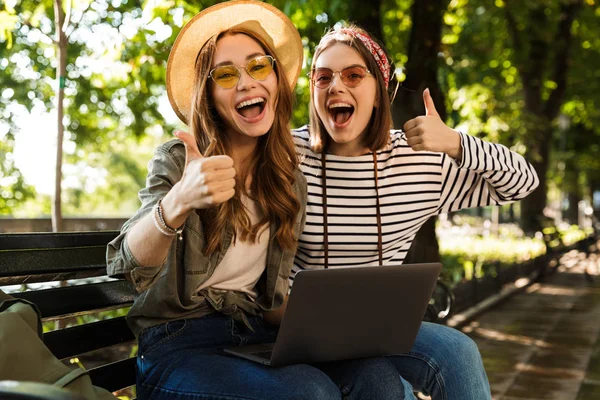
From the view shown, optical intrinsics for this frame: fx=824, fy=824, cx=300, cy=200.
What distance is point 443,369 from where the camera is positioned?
290 centimetres

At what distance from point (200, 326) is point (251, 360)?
0.75ft

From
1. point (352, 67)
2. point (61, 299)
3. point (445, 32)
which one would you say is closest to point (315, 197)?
point (352, 67)

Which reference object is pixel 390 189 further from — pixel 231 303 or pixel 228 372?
pixel 228 372

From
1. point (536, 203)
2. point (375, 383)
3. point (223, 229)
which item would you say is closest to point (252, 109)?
point (223, 229)

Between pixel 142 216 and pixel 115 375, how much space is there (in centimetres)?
73

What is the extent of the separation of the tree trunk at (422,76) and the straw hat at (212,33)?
10.5 ft

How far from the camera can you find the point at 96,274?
2.90m

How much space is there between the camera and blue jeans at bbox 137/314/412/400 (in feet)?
7.54

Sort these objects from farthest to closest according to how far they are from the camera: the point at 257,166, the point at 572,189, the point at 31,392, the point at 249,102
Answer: the point at 572,189 < the point at 257,166 < the point at 249,102 < the point at 31,392

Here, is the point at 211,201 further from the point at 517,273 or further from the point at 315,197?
the point at 517,273

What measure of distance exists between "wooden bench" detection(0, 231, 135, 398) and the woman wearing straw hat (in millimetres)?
235

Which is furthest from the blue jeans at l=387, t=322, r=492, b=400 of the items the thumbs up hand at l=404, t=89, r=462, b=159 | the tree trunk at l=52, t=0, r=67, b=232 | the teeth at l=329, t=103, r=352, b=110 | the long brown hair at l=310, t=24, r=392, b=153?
the tree trunk at l=52, t=0, r=67, b=232

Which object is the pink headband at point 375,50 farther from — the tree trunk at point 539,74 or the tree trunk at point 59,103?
the tree trunk at point 539,74

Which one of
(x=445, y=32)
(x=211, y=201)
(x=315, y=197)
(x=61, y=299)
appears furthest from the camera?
(x=445, y=32)
